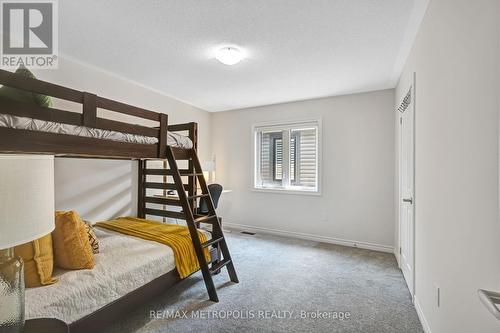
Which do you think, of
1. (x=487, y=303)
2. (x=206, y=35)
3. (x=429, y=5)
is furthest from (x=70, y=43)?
(x=487, y=303)

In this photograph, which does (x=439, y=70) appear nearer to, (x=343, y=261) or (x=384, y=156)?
(x=384, y=156)

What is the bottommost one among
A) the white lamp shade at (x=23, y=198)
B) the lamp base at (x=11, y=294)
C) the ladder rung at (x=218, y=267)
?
the ladder rung at (x=218, y=267)

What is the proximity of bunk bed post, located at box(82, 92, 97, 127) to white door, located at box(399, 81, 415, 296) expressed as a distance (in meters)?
2.67

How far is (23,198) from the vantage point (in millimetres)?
727

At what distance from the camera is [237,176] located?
15.9 feet

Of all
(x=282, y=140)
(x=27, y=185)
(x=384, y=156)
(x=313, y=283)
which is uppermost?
(x=282, y=140)

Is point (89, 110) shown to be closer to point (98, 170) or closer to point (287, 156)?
point (98, 170)

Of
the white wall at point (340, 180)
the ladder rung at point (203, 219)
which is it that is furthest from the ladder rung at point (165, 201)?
the white wall at point (340, 180)

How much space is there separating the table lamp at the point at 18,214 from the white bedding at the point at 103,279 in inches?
22.6

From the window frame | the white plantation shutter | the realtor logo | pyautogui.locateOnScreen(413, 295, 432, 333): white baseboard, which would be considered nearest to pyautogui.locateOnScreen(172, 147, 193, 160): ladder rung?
the realtor logo

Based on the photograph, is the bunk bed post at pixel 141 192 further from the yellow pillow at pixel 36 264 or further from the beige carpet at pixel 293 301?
the yellow pillow at pixel 36 264

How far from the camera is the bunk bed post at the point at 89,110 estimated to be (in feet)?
5.73

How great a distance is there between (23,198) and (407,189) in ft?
9.94

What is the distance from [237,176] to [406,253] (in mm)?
3069
